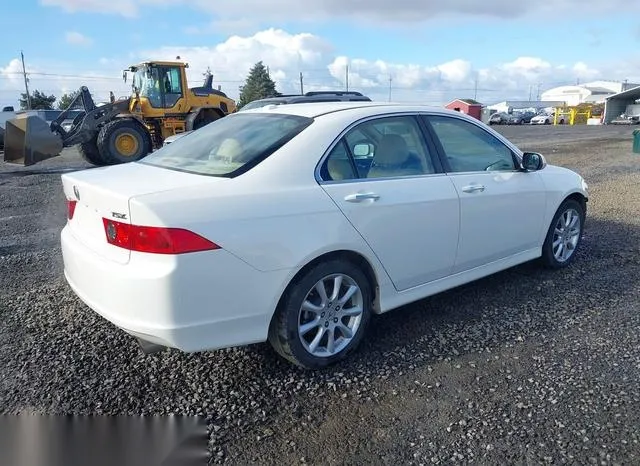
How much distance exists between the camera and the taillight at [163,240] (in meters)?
2.59

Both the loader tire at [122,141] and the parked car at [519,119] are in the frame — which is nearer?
the loader tire at [122,141]

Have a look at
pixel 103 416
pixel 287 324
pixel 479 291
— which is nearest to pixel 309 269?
pixel 287 324

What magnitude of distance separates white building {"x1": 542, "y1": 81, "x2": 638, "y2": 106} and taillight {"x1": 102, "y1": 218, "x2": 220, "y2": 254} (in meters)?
108

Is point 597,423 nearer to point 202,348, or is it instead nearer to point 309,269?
point 309,269

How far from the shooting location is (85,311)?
405 centimetres

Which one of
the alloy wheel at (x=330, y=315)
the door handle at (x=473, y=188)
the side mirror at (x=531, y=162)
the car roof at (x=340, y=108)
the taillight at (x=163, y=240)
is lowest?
the alloy wheel at (x=330, y=315)

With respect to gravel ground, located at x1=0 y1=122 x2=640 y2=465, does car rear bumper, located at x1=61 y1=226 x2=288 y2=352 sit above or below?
above

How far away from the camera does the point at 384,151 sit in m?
3.62

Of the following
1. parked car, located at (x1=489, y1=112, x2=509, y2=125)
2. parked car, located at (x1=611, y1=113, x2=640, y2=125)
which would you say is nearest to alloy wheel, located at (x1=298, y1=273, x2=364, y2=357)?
parked car, located at (x1=611, y1=113, x2=640, y2=125)

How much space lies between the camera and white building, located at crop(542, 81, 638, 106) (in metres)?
100

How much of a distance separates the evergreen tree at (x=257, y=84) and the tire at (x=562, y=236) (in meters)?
73.6

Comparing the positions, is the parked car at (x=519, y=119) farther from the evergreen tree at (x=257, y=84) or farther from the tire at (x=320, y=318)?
the tire at (x=320, y=318)

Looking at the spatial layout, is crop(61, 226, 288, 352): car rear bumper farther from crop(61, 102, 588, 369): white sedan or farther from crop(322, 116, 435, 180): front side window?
crop(322, 116, 435, 180): front side window

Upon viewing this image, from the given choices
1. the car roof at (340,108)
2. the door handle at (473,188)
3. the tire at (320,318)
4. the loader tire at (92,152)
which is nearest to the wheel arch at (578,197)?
the door handle at (473,188)
